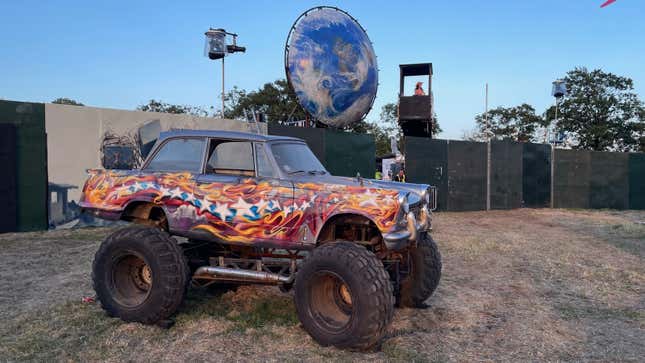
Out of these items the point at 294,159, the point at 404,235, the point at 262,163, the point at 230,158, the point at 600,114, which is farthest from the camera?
the point at 600,114

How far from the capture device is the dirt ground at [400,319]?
4508mm

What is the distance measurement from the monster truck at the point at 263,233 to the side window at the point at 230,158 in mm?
12

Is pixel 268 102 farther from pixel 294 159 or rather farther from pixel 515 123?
pixel 294 159

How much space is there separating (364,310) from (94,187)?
138 inches

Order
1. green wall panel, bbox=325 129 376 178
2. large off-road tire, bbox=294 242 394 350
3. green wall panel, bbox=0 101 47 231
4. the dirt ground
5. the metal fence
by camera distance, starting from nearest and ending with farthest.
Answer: large off-road tire, bbox=294 242 394 350 < the dirt ground < green wall panel, bbox=0 101 47 231 < green wall panel, bbox=325 129 376 178 < the metal fence

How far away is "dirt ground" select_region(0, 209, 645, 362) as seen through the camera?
4.51 metres

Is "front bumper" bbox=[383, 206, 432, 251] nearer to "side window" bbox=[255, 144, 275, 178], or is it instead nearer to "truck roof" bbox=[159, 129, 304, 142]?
"side window" bbox=[255, 144, 275, 178]

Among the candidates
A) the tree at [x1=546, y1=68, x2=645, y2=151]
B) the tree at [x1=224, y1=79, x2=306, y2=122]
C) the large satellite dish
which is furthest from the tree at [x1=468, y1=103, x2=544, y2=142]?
the large satellite dish

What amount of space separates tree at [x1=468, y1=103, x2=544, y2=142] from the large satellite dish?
2984cm

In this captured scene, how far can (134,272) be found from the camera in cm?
551

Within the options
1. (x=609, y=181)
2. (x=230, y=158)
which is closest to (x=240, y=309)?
(x=230, y=158)

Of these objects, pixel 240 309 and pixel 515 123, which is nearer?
pixel 240 309

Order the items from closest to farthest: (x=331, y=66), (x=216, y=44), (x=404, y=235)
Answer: (x=404, y=235) → (x=331, y=66) → (x=216, y=44)

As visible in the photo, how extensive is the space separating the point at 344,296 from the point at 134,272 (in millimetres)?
2472
